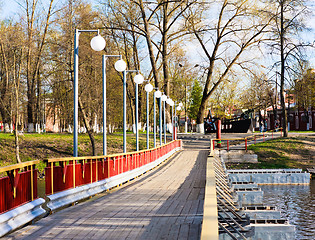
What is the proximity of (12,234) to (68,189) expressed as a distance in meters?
3.73

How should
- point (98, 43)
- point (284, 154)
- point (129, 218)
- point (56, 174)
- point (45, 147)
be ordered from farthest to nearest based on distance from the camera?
point (284, 154)
point (45, 147)
point (98, 43)
point (56, 174)
point (129, 218)

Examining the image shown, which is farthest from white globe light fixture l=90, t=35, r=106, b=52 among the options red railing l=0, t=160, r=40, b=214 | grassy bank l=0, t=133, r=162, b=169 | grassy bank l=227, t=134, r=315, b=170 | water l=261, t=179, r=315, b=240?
grassy bank l=227, t=134, r=315, b=170

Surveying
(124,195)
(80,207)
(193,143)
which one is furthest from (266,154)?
(80,207)

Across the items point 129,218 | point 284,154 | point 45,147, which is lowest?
point 284,154

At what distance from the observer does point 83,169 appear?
12.8 meters

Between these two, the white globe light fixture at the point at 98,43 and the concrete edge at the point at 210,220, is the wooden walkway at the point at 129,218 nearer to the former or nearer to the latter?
the concrete edge at the point at 210,220

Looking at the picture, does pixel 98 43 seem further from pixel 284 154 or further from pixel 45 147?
pixel 284 154

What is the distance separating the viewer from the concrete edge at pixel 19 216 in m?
7.76

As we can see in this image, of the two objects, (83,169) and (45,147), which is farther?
(45,147)

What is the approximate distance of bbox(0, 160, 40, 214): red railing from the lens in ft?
26.8

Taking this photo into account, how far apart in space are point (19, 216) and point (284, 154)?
35178 mm

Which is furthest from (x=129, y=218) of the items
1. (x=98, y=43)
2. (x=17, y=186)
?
(x=98, y=43)

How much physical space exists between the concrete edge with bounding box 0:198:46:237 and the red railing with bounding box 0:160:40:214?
105 mm

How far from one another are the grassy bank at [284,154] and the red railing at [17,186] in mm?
31002
